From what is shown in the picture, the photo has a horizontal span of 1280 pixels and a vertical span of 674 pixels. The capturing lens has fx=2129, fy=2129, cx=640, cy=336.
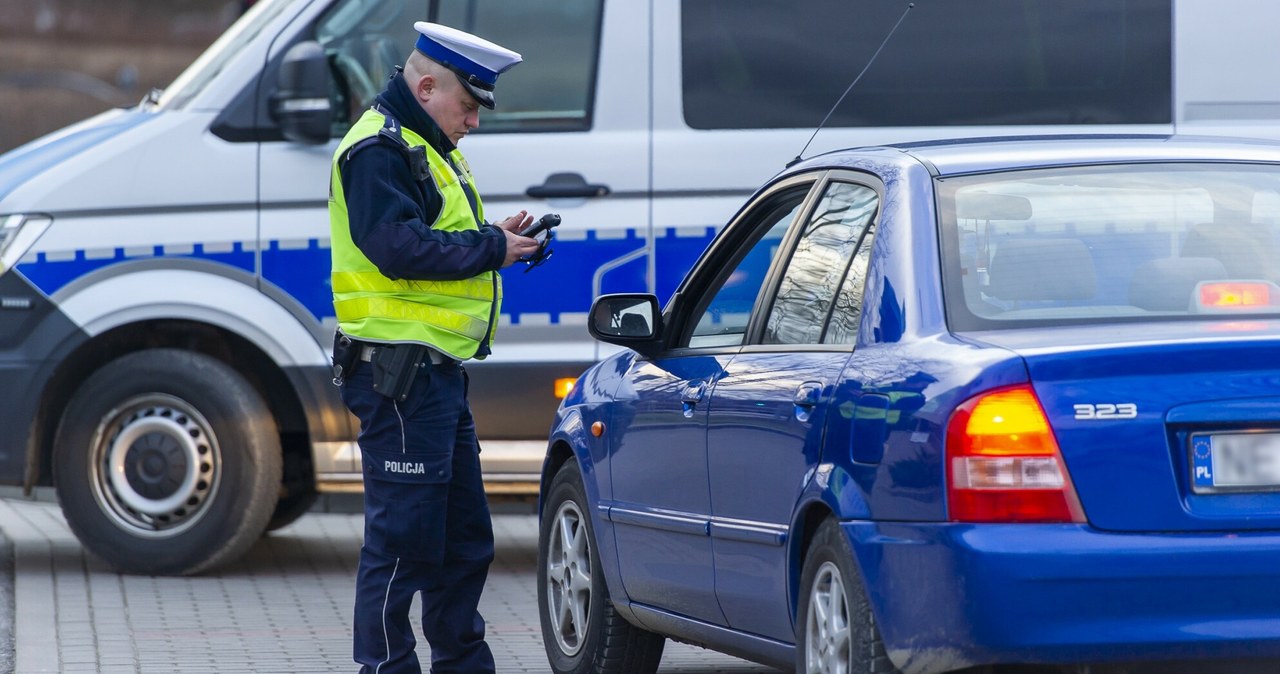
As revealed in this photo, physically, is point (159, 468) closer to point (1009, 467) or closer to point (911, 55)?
point (911, 55)

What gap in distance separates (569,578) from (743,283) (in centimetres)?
127

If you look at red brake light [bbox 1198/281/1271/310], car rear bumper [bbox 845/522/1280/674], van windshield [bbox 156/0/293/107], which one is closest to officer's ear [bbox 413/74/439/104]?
red brake light [bbox 1198/281/1271/310]

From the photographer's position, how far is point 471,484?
5.97m

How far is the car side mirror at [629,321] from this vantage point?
5551 millimetres

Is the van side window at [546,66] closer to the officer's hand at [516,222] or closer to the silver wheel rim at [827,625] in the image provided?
the officer's hand at [516,222]

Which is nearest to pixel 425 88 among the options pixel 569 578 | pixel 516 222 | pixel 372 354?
pixel 516 222

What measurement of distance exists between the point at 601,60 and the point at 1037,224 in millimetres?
4250

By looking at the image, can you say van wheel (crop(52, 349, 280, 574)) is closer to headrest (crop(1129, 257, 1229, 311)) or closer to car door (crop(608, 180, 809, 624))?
car door (crop(608, 180, 809, 624))

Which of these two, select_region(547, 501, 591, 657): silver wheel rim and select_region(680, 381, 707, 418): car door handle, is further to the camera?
select_region(547, 501, 591, 657): silver wheel rim

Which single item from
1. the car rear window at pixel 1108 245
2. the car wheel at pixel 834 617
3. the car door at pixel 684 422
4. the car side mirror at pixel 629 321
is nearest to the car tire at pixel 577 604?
the car door at pixel 684 422

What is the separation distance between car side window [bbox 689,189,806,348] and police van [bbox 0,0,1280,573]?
2.87m

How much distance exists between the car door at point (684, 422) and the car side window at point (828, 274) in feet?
0.63

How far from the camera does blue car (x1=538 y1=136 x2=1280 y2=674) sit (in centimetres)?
383

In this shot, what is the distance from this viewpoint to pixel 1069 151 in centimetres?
476
